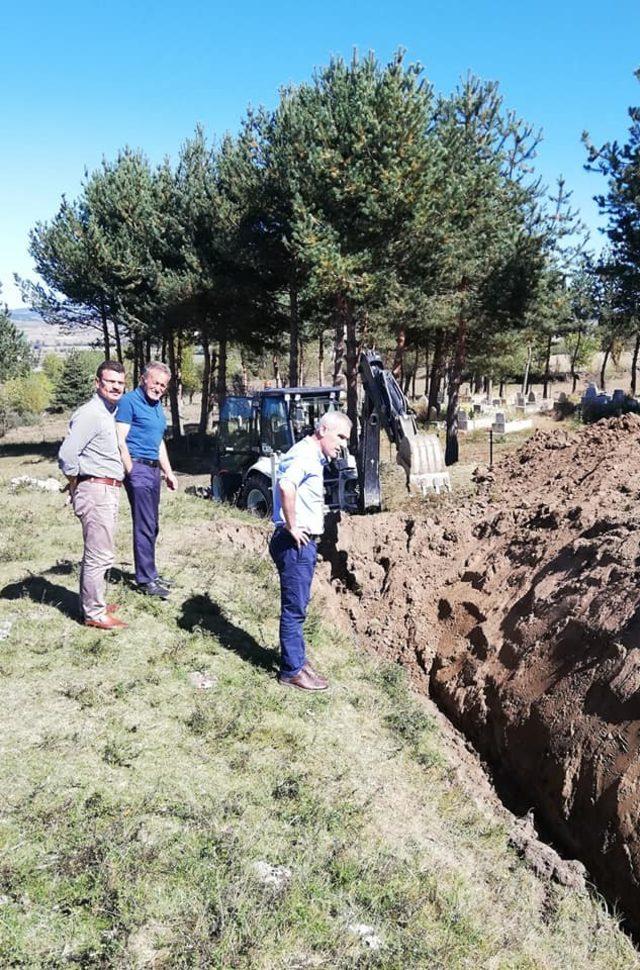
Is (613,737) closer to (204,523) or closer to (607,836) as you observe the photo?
(607,836)

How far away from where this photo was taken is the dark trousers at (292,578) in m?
4.70

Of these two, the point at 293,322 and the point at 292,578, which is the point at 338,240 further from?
the point at 292,578

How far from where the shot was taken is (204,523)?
9312 mm

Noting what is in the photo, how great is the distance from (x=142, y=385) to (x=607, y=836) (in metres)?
4.53

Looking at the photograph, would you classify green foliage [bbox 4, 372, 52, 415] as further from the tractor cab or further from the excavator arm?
the excavator arm

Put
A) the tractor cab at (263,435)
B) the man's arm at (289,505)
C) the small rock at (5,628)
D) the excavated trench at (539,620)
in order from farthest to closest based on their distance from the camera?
the tractor cab at (263,435)
the small rock at (5,628)
the man's arm at (289,505)
the excavated trench at (539,620)

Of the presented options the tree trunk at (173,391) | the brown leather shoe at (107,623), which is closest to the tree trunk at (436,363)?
the tree trunk at (173,391)

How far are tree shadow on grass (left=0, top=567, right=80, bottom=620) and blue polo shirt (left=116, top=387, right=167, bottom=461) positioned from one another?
1.39 meters

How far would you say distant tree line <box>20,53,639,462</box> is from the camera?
45.7 feet

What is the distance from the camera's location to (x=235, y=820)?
345 cm

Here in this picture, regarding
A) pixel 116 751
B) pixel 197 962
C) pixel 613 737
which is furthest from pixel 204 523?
pixel 197 962

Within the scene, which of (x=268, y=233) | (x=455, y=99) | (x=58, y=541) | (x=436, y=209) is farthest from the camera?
(x=268, y=233)

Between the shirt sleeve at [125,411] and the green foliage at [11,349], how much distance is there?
88.4ft

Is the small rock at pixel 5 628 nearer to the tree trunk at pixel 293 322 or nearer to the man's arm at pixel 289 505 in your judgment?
the man's arm at pixel 289 505
